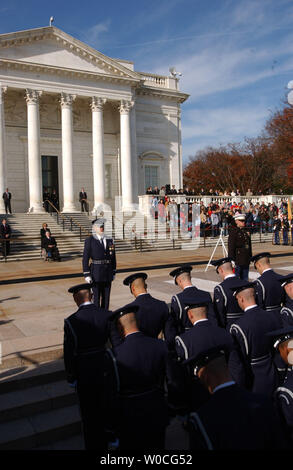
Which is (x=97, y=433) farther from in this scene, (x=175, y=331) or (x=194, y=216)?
(x=194, y=216)

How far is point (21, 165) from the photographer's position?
31.8 m

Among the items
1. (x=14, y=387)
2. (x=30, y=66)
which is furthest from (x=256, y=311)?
(x=30, y=66)

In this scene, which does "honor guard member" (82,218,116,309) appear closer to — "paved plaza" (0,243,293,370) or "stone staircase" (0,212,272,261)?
"paved plaza" (0,243,293,370)

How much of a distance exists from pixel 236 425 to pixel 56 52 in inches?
1248

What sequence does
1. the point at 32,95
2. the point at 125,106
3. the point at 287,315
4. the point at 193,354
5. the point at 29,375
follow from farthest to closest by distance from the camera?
1. the point at 125,106
2. the point at 32,95
3. the point at 29,375
4. the point at 287,315
5. the point at 193,354


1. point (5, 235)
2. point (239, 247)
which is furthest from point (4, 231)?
point (239, 247)

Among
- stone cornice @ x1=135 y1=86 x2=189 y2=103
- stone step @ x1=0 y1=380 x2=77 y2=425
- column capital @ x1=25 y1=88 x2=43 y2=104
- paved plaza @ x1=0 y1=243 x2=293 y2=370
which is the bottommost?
stone step @ x1=0 y1=380 x2=77 y2=425

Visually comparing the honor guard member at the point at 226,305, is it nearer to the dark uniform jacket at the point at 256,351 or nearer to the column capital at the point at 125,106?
the dark uniform jacket at the point at 256,351

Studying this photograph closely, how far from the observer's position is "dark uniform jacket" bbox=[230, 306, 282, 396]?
4.02 m

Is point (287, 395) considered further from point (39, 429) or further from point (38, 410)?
point (38, 410)

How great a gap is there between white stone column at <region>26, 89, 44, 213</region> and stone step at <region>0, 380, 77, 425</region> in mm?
24506

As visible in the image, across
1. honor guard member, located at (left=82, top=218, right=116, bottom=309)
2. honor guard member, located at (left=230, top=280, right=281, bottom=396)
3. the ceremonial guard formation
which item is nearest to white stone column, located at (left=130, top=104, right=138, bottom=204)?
honor guard member, located at (left=82, top=218, right=116, bottom=309)

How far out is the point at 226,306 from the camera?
550 cm

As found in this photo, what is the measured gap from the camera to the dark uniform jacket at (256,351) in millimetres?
4023
